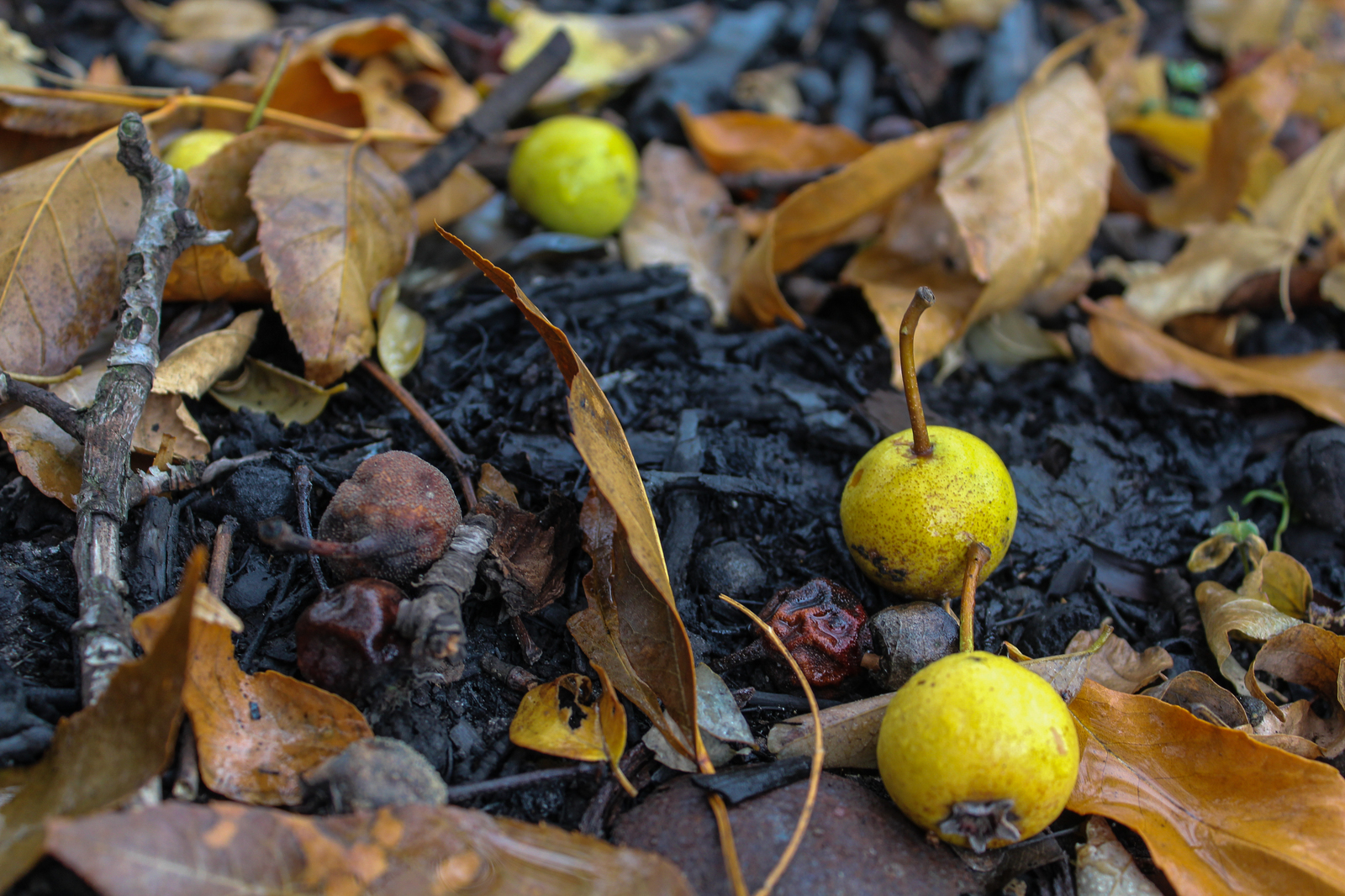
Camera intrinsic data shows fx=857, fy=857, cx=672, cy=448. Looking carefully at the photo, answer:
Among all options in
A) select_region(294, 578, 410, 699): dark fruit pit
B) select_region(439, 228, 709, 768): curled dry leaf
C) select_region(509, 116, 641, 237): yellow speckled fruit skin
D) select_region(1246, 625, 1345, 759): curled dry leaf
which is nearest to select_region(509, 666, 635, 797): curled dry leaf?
select_region(439, 228, 709, 768): curled dry leaf

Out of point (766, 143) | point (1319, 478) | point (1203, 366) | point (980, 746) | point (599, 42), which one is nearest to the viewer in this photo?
point (980, 746)

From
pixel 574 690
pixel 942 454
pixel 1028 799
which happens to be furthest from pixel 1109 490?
pixel 574 690

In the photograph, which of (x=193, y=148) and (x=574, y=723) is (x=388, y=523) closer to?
(x=574, y=723)

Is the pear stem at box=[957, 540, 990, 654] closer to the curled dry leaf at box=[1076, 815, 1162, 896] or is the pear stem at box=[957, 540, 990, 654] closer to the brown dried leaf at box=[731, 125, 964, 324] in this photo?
the curled dry leaf at box=[1076, 815, 1162, 896]

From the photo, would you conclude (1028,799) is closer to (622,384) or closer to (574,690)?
(574,690)

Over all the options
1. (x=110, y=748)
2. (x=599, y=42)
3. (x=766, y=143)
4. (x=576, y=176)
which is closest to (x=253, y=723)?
(x=110, y=748)

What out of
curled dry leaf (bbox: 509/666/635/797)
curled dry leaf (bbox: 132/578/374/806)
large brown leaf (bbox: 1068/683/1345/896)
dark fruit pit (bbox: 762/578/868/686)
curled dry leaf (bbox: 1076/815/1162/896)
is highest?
curled dry leaf (bbox: 132/578/374/806)
